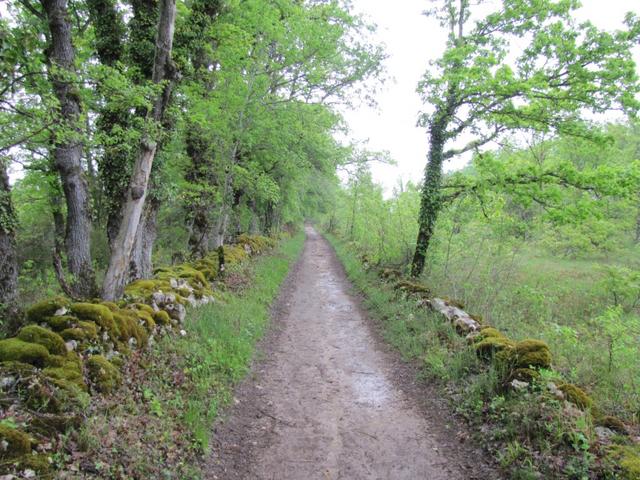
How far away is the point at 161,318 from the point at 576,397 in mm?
6410

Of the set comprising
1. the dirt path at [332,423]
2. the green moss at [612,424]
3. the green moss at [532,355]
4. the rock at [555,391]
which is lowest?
the dirt path at [332,423]

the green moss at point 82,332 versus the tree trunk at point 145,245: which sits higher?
the tree trunk at point 145,245

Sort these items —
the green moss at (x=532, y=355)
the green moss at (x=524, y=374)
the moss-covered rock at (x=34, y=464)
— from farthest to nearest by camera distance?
the green moss at (x=532, y=355) < the green moss at (x=524, y=374) < the moss-covered rock at (x=34, y=464)

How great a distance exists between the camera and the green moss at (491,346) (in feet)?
19.6

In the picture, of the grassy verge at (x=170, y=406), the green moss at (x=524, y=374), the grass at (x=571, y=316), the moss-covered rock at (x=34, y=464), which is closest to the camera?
the moss-covered rock at (x=34, y=464)

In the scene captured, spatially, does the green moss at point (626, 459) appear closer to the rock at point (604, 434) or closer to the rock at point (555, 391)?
the rock at point (604, 434)

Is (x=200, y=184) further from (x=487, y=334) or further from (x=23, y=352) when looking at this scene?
(x=487, y=334)

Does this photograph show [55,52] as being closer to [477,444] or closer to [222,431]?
[222,431]

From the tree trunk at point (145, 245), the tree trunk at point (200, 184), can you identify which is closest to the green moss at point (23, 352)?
the tree trunk at point (145, 245)

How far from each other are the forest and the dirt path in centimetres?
45

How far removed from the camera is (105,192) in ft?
27.7

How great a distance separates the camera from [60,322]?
14.5 ft

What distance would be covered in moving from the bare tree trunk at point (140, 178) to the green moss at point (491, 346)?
648cm

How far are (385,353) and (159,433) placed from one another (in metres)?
5.08
